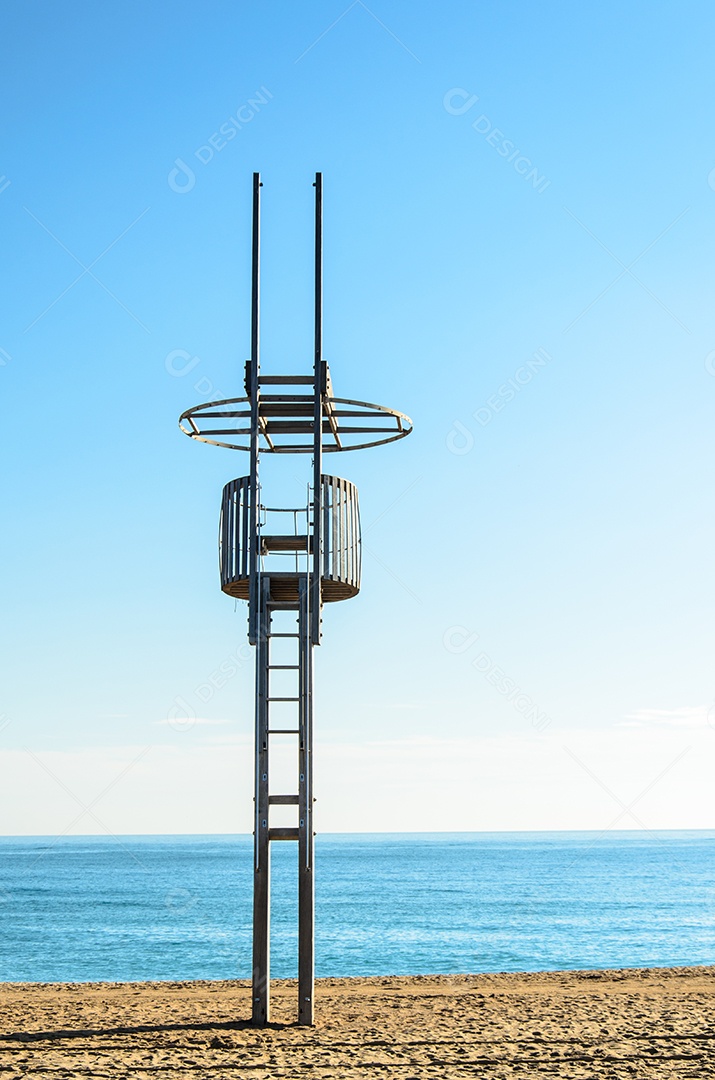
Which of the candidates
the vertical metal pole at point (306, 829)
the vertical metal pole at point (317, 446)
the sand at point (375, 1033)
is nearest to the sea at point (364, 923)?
the sand at point (375, 1033)

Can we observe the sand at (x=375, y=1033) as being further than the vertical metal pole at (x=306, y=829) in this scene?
No

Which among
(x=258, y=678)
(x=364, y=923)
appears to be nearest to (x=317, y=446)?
(x=258, y=678)

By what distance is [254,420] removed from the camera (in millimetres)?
14773

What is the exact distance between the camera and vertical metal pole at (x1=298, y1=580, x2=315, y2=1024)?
13648 mm

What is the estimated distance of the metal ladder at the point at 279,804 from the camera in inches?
536

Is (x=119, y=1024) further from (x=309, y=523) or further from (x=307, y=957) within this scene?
(x=309, y=523)

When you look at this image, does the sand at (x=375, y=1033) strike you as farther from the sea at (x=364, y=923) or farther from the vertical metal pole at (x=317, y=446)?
the sea at (x=364, y=923)

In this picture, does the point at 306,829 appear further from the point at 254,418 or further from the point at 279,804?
the point at 254,418

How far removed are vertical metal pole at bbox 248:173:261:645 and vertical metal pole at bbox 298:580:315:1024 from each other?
2.43ft

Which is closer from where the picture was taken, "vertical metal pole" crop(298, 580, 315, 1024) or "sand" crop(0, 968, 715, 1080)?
"sand" crop(0, 968, 715, 1080)

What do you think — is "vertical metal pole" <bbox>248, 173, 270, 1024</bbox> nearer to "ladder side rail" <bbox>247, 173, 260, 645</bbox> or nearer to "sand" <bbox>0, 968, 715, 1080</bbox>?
"ladder side rail" <bbox>247, 173, 260, 645</bbox>

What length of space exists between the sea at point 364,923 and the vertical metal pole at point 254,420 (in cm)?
2248

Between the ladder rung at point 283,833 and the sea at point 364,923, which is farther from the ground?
the ladder rung at point 283,833

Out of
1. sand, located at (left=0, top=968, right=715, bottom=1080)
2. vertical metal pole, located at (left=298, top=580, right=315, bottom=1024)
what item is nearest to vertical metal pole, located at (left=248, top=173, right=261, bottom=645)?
vertical metal pole, located at (left=298, top=580, right=315, bottom=1024)
